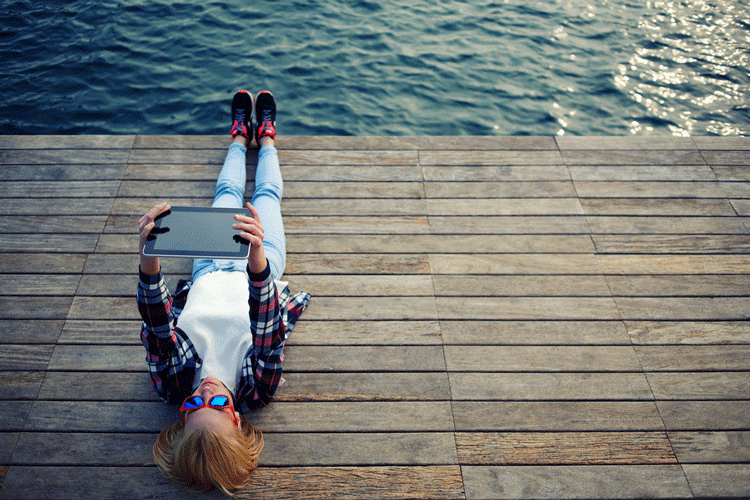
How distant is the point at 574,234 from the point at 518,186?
1.60 ft

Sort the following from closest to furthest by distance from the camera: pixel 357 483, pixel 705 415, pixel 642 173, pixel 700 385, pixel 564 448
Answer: pixel 357 483 → pixel 564 448 → pixel 705 415 → pixel 700 385 → pixel 642 173

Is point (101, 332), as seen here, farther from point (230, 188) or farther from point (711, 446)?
point (711, 446)

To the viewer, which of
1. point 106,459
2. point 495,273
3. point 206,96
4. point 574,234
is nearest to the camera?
point 106,459

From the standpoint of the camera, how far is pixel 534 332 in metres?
2.41

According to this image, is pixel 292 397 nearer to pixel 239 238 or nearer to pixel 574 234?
pixel 239 238

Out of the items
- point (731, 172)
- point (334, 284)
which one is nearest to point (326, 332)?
point (334, 284)

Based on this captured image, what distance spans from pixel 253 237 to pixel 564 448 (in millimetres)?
1521

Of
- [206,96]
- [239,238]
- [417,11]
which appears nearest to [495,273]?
[239,238]

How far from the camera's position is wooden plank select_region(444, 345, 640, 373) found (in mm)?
2283

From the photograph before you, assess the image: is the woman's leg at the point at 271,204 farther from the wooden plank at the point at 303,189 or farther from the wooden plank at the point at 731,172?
the wooden plank at the point at 731,172

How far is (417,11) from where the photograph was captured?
5.45 m

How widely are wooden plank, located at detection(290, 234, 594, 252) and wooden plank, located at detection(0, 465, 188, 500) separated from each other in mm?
1290

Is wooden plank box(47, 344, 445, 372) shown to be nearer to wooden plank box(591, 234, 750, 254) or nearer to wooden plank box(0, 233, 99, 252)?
wooden plank box(0, 233, 99, 252)

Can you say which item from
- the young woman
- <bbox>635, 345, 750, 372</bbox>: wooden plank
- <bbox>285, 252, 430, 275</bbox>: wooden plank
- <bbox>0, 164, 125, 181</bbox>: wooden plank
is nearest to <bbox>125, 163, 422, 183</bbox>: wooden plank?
<bbox>0, 164, 125, 181</bbox>: wooden plank
